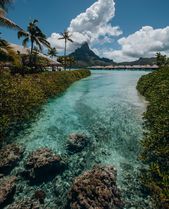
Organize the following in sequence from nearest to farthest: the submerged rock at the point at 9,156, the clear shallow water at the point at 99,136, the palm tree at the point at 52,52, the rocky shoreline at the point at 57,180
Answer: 1. the rocky shoreline at the point at 57,180
2. the clear shallow water at the point at 99,136
3. the submerged rock at the point at 9,156
4. the palm tree at the point at 52,52

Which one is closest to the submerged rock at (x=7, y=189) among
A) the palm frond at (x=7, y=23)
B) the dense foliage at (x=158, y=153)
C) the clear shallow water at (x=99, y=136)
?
the clear shallow water at (x=99, y=136)

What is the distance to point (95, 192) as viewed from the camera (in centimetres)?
1052

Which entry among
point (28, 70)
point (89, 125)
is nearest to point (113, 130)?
point (89, 125)

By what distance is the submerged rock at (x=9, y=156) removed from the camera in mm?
12773

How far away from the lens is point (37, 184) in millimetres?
11891

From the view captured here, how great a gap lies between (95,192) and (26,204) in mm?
3322

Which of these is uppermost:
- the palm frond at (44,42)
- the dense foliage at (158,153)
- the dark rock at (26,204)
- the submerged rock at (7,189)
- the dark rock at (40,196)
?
the palm frond at (44,42)

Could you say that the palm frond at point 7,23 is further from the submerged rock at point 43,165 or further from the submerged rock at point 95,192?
the submerged rock at point 95,192

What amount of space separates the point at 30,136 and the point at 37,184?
516 cm

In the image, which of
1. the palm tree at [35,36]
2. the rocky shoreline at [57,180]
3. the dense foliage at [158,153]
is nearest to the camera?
the dense foliage at [158,153]

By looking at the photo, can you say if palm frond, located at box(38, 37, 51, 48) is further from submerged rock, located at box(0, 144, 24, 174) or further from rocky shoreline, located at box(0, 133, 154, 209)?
rocky shoreline, located at box(0, 133, 154, 209)

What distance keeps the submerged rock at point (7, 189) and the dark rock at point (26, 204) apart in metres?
0.41

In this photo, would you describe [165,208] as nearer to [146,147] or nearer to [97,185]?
[97,185]

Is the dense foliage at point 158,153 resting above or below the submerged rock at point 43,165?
above
